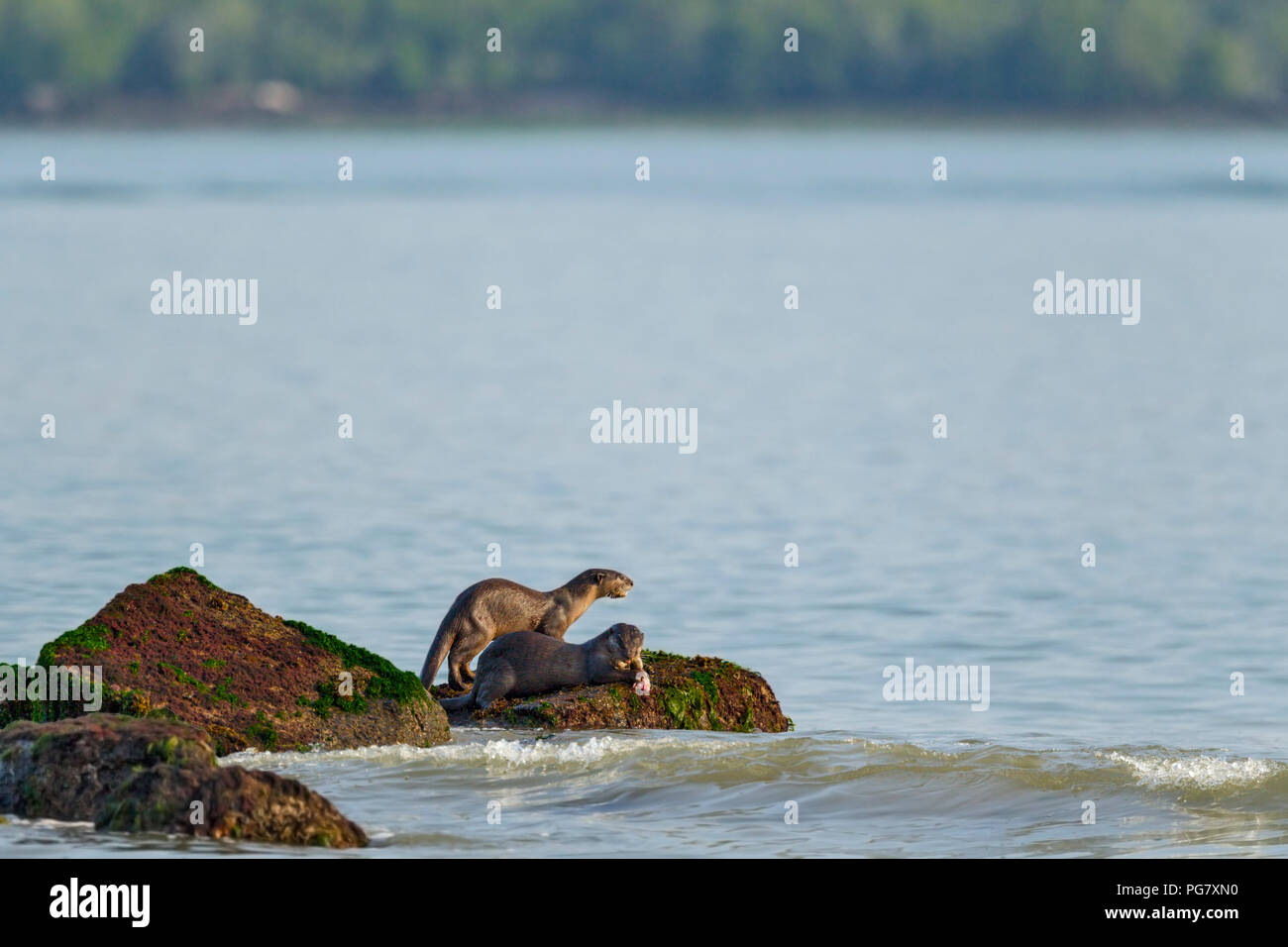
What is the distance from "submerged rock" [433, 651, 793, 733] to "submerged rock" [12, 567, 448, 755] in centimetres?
43

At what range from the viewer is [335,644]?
1192cm

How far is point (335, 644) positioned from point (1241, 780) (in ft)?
15.8

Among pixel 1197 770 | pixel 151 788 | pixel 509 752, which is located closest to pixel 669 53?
pixel 1197 770

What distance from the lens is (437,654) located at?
12805mm

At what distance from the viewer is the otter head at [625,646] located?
1205 cm

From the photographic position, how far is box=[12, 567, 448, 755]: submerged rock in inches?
443

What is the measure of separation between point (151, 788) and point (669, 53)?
4360 inches

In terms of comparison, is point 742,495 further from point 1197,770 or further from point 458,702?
point 1197,770

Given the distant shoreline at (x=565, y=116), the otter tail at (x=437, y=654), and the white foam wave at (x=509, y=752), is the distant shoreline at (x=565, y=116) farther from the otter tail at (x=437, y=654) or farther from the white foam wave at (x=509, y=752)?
the white foam wave at (x=509, y=752)

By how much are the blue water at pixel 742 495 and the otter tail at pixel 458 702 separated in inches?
17.0

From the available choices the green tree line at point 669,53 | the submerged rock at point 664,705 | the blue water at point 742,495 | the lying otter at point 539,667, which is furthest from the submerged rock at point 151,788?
the green tree line at point 669,53

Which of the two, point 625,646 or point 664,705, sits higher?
point 625,646

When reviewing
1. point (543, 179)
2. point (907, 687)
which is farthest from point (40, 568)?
point (543, 179)

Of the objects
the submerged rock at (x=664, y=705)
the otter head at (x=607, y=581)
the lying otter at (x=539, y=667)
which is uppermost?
the otter head at (x=607, y=581)
